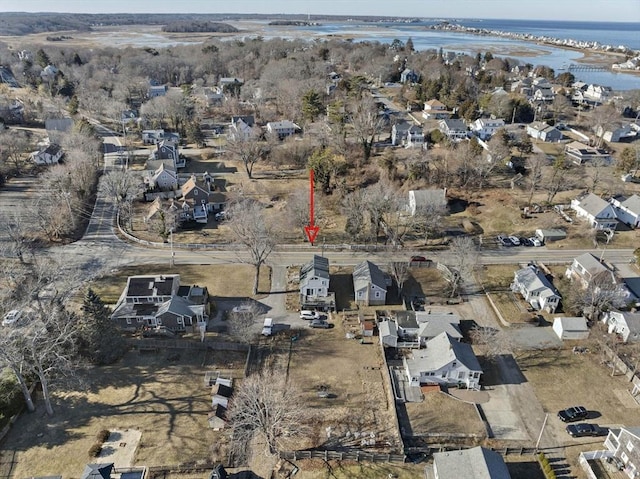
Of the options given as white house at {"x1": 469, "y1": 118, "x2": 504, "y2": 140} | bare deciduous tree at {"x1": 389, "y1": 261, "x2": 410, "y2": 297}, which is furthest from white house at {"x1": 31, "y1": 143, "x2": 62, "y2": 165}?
white house at {"x1": 469, "y1": 118, "x2": 504, "y2": 140}

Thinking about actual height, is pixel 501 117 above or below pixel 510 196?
above

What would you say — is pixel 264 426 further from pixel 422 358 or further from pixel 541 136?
pixel 541 136

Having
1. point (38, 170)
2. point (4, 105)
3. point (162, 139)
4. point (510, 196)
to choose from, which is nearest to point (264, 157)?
point (162, 139)

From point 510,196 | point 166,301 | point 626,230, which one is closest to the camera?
point 166,301

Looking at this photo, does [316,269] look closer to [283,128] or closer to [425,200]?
[425,200]

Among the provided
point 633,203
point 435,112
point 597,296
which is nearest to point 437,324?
point 597,296

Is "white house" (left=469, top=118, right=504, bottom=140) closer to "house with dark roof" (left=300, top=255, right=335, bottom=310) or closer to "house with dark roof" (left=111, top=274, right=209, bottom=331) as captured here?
"house with dark roof" (left=300, top=255, right=335, bottom=310)
